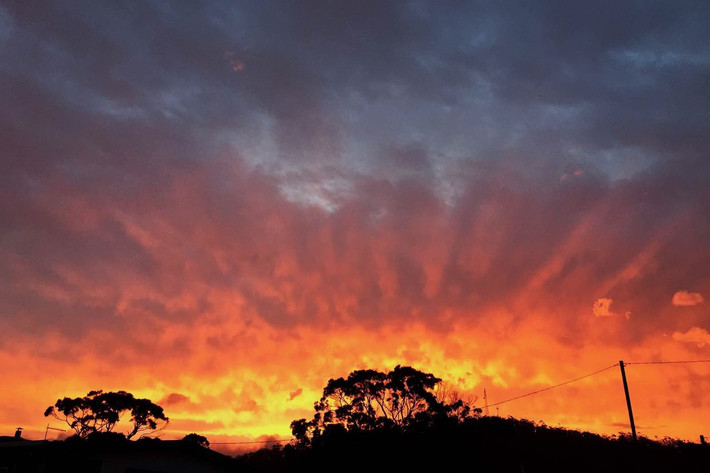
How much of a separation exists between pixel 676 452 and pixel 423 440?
22915 millimetres

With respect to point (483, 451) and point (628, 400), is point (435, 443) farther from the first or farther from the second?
point (628, 400)

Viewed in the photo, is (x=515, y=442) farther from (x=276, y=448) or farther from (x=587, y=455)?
(x=276, y=448)

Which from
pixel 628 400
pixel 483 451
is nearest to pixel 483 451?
pixel 483 451

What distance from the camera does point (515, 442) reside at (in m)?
54.8

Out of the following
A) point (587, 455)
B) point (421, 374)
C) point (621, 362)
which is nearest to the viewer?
point (621, 362)

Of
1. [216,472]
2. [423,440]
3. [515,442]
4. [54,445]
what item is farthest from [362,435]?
[54,445]

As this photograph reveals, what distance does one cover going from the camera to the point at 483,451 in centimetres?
5278

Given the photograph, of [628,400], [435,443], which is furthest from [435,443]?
[628,400]

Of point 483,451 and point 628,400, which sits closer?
point 628,400

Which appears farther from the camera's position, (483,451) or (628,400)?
(483,451)

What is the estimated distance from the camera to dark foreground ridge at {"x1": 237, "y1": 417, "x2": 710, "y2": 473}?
45.7 meters

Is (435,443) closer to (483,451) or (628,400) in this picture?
(483,451)

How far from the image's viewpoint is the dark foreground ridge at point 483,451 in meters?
45.7

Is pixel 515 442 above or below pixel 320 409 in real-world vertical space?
below
